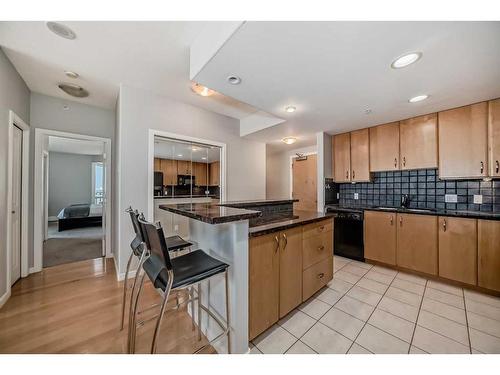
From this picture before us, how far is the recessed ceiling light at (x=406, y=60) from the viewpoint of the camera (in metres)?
1.47

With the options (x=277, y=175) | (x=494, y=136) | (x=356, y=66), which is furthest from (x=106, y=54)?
(x=277, y=175)

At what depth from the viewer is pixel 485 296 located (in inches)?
82.5

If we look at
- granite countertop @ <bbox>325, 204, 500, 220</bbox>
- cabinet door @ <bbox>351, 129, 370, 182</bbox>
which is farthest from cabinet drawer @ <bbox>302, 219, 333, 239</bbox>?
cabinet door @ <bbox>351, 129, 370, 182</bbox>

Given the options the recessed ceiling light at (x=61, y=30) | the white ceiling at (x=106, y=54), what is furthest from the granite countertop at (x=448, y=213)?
the recessed ceiling light at (x=61, y=30)

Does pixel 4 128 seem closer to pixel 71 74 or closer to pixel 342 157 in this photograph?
pixel 71 74

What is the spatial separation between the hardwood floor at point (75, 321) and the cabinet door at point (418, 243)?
2779 mm

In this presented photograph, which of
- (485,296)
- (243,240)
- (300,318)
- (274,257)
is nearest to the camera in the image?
(243,240)

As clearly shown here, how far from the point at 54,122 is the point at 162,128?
164cm

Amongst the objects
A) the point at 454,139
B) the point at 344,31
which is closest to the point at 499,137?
the point at 454,139

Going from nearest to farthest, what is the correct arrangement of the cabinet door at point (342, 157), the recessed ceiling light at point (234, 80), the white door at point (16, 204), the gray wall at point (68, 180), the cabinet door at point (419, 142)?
the recessed ceiling light at point (234, 80) → the white door at point (16, 204) → the cabinet door at point (419, 142) → the cabinet door at point (342, 157) → the gray wall at point (68, 180)

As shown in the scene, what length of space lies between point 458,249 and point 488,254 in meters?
0.22

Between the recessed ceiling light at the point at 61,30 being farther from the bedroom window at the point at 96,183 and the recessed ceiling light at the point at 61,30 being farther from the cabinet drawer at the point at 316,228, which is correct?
the bedroom window at the point at 96,183
